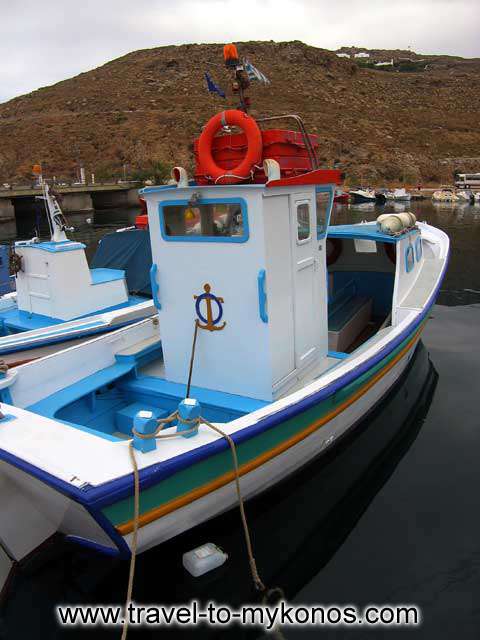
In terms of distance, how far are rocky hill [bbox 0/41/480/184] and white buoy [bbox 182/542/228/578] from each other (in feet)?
189

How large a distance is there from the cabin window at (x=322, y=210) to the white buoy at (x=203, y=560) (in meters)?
3.60

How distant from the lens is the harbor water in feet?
13.1

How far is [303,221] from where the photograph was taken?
545 cm

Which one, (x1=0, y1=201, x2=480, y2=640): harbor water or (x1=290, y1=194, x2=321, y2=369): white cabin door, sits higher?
(x1=290, y1=194, x2=321, y2=369): white cabin door

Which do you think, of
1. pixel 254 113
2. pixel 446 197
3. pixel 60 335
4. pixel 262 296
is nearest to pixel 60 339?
pixel 60 335

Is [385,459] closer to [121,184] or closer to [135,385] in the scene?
[135,385]

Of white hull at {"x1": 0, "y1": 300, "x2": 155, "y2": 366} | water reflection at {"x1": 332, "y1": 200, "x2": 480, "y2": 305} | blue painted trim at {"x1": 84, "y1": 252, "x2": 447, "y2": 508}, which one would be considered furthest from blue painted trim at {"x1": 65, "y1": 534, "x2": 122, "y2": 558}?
water reflection at {"x1": 332, "y1": 200, "x2": 480, "y2": 305}

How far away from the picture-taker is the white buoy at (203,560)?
4.03 meters

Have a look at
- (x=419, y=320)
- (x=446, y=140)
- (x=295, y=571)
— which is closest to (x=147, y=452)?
(x=295, y=571)

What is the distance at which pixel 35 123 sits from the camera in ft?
229

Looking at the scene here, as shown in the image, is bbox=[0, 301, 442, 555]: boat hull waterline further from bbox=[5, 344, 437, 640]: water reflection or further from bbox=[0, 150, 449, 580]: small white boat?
bbox=[5, 344, 437, 640]: water reflection

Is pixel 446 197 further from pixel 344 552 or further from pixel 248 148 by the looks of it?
pixel 344 552

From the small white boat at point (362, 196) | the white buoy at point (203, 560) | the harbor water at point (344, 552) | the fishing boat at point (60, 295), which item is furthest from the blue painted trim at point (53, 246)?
the small white boat at point (362, 196)

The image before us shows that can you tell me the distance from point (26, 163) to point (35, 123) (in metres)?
14.1
